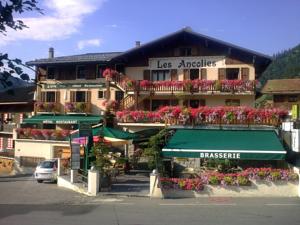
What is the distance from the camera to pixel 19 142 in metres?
47.0

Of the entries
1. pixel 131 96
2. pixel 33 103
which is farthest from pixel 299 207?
pixel 33 103

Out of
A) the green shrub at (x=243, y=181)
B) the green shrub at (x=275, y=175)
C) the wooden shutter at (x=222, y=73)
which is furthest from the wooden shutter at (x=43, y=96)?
the green shrub at (x=275, y=175)

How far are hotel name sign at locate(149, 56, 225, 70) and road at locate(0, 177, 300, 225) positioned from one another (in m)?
17.5

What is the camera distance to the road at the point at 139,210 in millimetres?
16266

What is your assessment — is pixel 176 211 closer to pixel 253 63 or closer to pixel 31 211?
pixel 31 211

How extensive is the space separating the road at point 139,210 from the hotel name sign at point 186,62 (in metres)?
17.5

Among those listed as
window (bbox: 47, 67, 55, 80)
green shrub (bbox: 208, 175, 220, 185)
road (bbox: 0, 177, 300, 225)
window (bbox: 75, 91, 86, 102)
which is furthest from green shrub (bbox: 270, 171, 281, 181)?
window (bbox: 47, 67, 55, 80)

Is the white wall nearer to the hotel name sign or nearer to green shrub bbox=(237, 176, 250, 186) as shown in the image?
the hotel name sign

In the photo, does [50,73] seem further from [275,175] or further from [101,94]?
[275,175]

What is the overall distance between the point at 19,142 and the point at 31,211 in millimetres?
29341

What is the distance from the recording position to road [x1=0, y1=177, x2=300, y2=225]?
1627 centimetres

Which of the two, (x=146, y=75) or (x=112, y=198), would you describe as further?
(x=146, y=75)

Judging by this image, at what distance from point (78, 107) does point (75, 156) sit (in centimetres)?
1786

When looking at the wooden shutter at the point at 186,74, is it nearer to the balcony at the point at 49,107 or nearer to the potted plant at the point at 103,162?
the balcony at the point at 49,107
